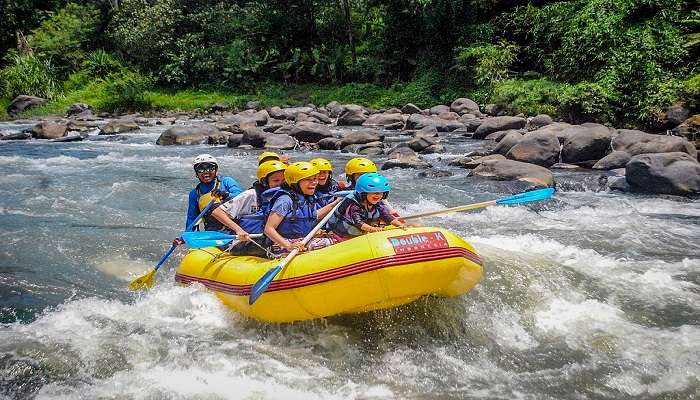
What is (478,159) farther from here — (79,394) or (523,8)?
(523,8)

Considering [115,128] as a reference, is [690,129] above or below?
above

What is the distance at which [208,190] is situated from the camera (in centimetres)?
563

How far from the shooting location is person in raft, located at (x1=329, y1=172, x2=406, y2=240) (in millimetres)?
4694

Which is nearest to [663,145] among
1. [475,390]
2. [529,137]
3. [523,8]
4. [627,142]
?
[627,142]

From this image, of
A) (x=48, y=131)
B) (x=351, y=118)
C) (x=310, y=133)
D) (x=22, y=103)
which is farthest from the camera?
(x=22, y=103)

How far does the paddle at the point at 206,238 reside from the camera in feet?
15.7

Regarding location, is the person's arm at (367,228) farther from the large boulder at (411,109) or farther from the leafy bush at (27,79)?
the leafy bush at (27,79)

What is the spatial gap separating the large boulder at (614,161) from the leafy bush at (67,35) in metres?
25.9

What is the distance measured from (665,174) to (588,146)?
84.0 inches

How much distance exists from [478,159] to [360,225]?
22.4 ft

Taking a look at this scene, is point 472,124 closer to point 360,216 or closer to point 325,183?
point 325,183

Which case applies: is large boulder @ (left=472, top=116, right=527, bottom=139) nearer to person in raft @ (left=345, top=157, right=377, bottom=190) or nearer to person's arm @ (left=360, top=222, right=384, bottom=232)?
person in raft @ (left=345, top=157, right=377, bottom=190)

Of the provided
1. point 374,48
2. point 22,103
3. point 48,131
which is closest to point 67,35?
point 22,103

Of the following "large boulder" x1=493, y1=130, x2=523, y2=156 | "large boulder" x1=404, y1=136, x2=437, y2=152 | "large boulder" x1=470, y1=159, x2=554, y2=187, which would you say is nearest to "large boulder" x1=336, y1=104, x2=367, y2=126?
"large boulder" x1=404, y1=136, x2=437, y2=152
